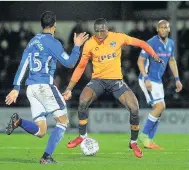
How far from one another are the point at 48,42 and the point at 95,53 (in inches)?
102

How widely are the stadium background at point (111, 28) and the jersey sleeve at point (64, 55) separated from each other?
10.9m

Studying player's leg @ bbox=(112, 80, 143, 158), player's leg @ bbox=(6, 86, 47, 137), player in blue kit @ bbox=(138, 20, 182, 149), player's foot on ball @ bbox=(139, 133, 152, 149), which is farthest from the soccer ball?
player in blue kit @ bbox=(138, 20, 182, 149)

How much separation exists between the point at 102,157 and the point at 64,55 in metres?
2.67

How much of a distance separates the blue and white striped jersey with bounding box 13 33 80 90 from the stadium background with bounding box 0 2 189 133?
10548 millimetres

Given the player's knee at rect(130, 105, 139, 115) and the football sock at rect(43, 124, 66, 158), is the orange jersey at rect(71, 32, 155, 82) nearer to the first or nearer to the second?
the player's knee at rect(130, 105, 139, 115)

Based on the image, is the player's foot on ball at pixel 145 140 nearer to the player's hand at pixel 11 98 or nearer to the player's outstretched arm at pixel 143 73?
the player's outstretched arm at pixel 143 73

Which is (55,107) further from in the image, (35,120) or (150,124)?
(150,124)

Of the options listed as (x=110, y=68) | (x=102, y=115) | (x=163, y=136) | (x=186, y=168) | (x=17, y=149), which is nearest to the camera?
(x=186, y=168)

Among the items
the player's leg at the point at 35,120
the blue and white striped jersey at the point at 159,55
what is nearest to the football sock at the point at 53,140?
the player's leg at the point at 35,120

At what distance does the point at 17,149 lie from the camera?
16.4 metres

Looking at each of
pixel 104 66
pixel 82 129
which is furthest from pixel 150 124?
pixel 104 66

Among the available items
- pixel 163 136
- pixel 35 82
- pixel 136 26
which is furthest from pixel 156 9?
pixel 35 82

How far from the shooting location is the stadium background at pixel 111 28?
23594 mm

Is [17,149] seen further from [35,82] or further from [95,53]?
[35,82]
